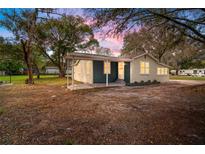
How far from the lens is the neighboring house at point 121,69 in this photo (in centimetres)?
980

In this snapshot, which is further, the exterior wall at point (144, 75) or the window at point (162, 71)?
the window at point (162, 71)

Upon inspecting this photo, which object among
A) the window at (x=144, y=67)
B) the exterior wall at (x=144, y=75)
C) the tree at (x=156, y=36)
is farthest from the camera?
the window at (x=144, y=67)

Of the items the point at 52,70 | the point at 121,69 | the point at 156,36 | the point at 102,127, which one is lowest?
the point at 102,127

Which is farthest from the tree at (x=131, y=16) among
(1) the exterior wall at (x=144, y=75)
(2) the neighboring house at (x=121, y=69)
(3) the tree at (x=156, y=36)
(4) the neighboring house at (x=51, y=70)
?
(4) the neighboring house at (x=51, y=70)

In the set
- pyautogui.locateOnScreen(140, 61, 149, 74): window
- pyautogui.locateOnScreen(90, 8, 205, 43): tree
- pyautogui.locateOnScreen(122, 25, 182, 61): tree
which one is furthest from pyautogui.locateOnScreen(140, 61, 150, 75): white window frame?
pyautogui.locateOnScreen(90, 8, 205, 43): tree

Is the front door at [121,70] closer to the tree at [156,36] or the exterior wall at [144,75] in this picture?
the exterior wall at [144,75]

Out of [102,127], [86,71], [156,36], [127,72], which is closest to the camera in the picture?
[102,127]

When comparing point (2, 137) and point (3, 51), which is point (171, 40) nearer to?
point (2, 137)

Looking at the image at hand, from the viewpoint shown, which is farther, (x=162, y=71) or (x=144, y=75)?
(x=162, y=71)

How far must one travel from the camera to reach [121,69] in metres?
10.9

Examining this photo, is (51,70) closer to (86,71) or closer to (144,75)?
(86,71)

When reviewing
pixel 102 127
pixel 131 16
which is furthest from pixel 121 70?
pixel 102 127

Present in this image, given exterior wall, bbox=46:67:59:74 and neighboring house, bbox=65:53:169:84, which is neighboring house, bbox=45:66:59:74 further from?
neighboring house, bbox=65:53:169:84

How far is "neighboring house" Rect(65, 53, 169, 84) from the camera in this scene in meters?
9.80
